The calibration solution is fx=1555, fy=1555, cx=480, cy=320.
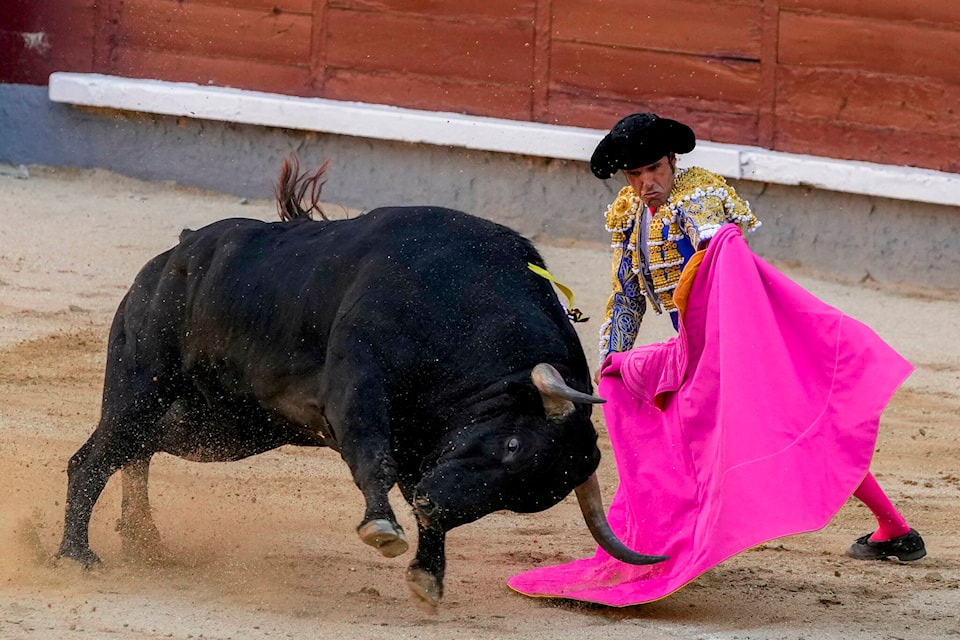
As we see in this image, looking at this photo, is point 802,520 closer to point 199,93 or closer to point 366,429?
point 366,429

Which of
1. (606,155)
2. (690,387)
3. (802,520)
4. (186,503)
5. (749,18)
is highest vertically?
(749,18)

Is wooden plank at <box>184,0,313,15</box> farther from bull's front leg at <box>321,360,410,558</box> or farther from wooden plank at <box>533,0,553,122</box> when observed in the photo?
bull's front leg at <box>321,360,410,558</box>

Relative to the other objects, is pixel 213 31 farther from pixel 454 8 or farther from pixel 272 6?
pixel 454 8

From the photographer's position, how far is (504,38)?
781 cm

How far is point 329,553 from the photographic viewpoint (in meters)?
4.11

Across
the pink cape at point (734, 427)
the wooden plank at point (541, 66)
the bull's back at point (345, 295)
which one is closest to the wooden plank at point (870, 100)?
the wooden plank at point (541, 66)

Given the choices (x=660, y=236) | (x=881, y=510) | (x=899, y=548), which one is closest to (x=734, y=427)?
(x=660, y=236)

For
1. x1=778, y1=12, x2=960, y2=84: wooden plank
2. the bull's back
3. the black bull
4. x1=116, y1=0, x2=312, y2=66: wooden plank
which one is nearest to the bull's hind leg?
the black bull

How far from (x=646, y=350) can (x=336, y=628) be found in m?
1.10

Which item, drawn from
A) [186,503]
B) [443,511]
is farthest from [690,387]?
[186,503]

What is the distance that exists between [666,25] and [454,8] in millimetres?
1107

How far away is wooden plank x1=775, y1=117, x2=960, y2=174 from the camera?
7062mm

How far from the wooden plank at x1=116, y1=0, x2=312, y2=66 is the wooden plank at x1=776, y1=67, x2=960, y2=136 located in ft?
8.36

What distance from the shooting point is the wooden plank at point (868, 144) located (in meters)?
7.06
